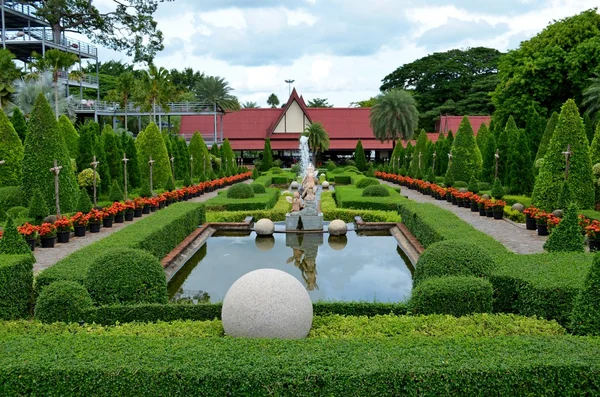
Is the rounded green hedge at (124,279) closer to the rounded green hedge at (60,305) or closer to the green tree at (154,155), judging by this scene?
the rounded green hedge at (60,305)

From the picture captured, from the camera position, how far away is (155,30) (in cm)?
4334

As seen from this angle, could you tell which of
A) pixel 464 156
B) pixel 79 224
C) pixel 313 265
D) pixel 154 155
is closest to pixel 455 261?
pixel 313 265

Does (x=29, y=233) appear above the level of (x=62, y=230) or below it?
above

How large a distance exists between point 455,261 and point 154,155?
2210cm

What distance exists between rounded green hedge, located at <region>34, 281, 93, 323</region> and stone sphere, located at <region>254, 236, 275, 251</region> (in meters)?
7.87

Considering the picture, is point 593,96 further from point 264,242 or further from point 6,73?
point 6,73

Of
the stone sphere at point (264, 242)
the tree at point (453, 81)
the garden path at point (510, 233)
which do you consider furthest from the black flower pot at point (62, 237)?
the tree at point (453, 81)

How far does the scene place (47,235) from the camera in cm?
1327

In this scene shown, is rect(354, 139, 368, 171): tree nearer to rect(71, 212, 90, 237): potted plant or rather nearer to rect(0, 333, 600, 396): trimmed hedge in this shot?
rect(71, 212, 90, 237): potted plant

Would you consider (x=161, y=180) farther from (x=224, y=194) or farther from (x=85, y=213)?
(x=85, y=213)

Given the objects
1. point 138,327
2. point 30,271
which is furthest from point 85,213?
point 138,327

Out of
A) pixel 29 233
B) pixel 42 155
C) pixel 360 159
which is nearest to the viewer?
pixel 29 233

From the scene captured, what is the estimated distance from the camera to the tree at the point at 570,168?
15.8 m

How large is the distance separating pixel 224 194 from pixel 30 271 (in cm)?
1661
